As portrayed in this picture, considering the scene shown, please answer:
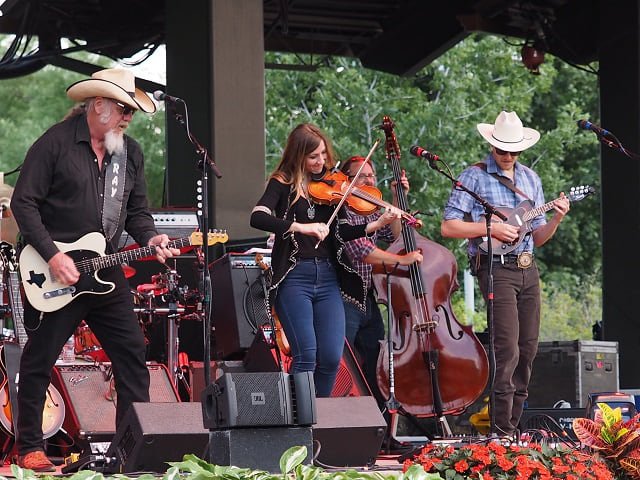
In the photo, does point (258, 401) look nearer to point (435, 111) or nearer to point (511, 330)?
point (511, 330)

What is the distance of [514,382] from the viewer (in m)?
7.06

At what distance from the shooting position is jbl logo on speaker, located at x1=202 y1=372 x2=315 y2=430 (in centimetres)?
412

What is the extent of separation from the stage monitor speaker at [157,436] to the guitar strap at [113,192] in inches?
41.7

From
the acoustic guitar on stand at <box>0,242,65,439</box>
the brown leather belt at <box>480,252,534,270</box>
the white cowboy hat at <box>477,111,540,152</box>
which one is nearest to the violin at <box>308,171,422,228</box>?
the brown leather belt at <box>480,252,534,270</box>

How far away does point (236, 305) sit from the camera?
24.4 ft

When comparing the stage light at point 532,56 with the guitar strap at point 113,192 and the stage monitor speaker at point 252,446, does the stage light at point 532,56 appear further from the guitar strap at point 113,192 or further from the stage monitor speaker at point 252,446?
the stage monitor speaker at point 252,446

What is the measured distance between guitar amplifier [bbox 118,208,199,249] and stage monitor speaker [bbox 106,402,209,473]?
8.66 ft

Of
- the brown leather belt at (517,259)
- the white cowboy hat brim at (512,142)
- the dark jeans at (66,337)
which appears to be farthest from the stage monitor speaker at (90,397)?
the white cowboy hat brim at (512,142)

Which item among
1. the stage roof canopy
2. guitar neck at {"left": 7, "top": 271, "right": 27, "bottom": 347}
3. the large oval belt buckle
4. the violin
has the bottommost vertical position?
guitar neck at {"left": 7, "top": 271, "right": 27, "bottom": 347}

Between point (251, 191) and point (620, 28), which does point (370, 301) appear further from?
point (620, 28)

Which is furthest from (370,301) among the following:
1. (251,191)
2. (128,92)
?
(128,92)

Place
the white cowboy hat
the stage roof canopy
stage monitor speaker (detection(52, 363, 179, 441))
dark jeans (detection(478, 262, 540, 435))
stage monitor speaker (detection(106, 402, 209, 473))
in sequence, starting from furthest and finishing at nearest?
the stage roof canopy
the white cowboy hat
dark jeans (detection(478, 262, 540, 435))
stage monitor speaker (detection(52, 363, 179, 441))
stage monitor speaker (detection(106, 402, 209, 473))

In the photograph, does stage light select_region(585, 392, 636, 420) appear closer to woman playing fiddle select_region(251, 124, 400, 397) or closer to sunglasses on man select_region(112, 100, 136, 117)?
woman playing fiddle select_region(251, 124, 400, 397)

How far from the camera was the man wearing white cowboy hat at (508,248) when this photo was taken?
22.2 ft
